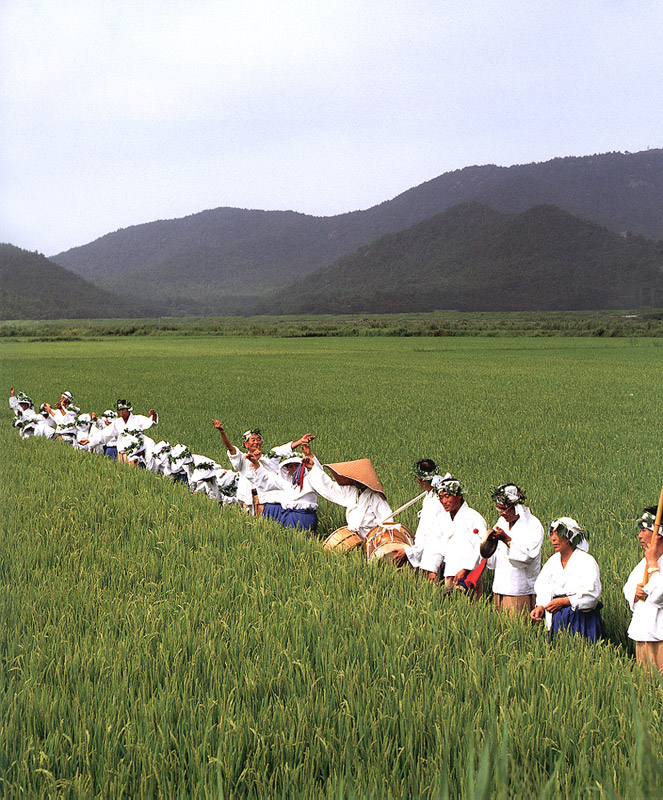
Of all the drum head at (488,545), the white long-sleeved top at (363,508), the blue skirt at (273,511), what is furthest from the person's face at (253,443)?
the drum head at (488,545)

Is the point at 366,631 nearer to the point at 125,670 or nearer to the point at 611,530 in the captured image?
the point at 125,670

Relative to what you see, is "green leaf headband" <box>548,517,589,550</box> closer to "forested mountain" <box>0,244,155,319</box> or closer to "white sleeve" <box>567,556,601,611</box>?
"white sleeve" <box>567,556,601,611</box>

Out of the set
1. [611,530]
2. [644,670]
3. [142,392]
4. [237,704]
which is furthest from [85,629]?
[142,392]

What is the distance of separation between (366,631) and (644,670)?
126 cm

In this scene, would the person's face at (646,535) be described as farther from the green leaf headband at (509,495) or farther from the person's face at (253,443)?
the person's face at (253,443)

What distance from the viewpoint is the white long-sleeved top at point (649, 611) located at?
3.30m

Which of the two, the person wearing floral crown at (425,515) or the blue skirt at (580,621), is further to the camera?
the person wearing floral crown at (425,515)

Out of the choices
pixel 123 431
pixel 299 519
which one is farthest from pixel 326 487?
pixel 123 431

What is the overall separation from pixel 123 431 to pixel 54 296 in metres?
176

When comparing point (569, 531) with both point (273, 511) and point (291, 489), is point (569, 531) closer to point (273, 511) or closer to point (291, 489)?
point (291, 489)

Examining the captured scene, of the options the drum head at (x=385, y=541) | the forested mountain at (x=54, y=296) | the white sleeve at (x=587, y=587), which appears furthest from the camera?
the forested mountain at (x=54, y=296)

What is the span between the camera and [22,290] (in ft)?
549

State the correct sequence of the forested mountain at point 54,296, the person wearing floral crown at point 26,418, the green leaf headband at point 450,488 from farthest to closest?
1. the forested mountain at point 54,296
2. the person wearing floral crown at point 26,418
3. the green leaf headband at point 450,488

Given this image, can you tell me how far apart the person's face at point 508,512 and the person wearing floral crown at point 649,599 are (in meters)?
0.77
